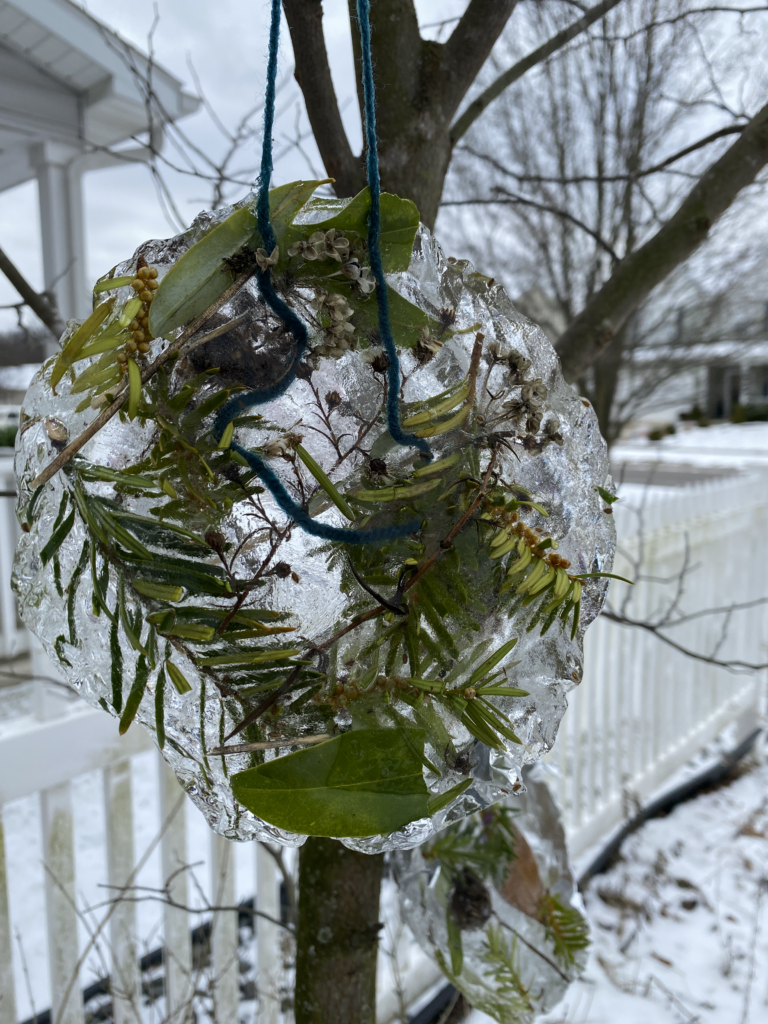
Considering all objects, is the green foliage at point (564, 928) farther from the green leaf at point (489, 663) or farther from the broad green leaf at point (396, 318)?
the broad green leaf at point (396, 318)

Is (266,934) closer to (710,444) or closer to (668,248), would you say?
(668,248)

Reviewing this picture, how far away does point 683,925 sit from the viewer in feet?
7.45

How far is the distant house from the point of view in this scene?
2361 mm

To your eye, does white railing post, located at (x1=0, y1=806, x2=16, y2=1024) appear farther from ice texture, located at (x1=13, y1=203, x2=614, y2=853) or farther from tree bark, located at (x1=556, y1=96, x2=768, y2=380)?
tree bark, located at (x1=556, y1=96, x2=768, y2=380)

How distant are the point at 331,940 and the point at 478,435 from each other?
76 cm

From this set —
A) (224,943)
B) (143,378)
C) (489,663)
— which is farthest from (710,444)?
(143,378)

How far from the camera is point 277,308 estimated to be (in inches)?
15.4

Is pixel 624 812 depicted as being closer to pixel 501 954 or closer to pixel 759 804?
pixel 759 804

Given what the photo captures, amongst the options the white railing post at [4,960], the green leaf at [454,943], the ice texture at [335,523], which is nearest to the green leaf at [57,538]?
the ice texture at [335,523]

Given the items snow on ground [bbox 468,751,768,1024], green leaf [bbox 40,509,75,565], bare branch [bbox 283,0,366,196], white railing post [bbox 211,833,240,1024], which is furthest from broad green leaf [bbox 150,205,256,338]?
snow on ground [bbox 468,751,768,1024]

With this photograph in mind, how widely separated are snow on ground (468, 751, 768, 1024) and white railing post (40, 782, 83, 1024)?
1.06m

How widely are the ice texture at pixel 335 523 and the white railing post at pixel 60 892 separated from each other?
1.10 meters

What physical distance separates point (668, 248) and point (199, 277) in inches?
34.6

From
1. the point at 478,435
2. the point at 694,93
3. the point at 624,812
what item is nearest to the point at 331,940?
the point at 478,435
